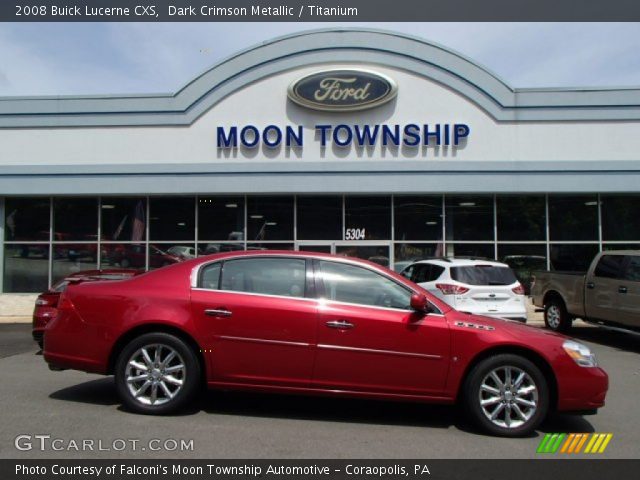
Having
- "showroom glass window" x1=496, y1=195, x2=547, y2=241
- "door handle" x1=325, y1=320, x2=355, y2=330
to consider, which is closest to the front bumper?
"door handle" x1=325, y1=320, x2=355, y2=330

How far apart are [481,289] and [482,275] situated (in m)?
0.30

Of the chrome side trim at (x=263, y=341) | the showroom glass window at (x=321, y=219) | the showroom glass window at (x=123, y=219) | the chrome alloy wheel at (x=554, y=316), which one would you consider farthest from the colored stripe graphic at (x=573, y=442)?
the showroom glass window at (x=123, y=219)

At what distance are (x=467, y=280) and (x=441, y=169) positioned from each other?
6.69 metres

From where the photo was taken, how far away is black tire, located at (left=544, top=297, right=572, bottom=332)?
12.2 m

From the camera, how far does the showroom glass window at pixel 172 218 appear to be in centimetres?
1706

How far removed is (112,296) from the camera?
5543mm

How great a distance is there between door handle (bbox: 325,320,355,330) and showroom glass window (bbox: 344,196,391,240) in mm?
11601

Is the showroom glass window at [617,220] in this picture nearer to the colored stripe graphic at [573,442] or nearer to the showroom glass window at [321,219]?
the showroom glass window at [321,219]

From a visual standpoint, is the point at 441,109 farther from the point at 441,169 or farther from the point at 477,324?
the point at 477,324

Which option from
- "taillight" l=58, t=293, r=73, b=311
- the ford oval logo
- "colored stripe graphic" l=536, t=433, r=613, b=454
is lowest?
"colored stripe graphic" l=536, t=433, r=613, b=454

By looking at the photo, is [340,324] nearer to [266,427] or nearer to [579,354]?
[266,427]

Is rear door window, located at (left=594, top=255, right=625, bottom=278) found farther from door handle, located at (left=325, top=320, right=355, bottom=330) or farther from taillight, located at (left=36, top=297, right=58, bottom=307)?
taillight, located at (left=36, top=297, right=58, bottom=307)

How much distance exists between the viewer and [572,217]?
1669 centimetres
